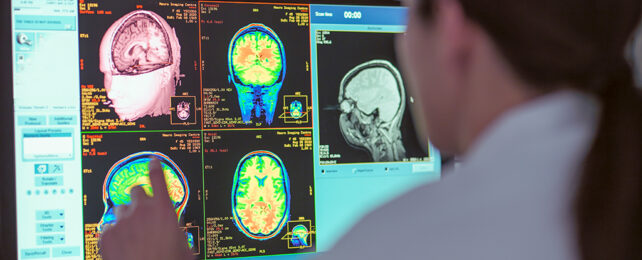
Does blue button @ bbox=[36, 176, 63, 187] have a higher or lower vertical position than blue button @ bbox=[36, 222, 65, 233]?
higher

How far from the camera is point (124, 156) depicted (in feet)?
3.03

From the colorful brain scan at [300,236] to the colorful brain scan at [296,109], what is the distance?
0.21m

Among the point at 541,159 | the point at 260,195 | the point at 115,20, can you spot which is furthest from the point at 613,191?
the point at 115,20

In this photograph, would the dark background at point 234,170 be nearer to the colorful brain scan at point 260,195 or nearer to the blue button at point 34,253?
the colorful brain scan at point 260,195

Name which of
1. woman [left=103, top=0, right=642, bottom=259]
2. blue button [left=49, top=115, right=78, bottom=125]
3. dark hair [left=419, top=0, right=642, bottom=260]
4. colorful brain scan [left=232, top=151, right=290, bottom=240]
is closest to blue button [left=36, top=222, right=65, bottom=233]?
blue button [left=49, top=115, right=78, bottom=125]

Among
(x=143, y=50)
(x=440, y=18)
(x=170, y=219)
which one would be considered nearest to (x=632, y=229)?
(x=440, y=18)

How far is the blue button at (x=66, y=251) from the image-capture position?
90 centimetres

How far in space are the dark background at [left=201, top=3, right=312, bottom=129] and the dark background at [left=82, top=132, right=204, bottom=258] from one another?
7cm

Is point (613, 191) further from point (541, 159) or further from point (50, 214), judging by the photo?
point (50, 214)

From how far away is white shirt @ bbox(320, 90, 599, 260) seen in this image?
0.38 m

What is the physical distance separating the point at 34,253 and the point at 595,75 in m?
0.86

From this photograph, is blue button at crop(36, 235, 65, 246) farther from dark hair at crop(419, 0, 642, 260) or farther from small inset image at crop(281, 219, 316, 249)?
dark hair at crop(419, 0, 642, 260)

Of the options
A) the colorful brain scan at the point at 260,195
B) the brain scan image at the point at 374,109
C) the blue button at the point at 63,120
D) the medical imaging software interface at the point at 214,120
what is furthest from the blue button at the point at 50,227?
the brain scan image at the point at 374,109

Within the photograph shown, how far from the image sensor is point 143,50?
0.95 meters
